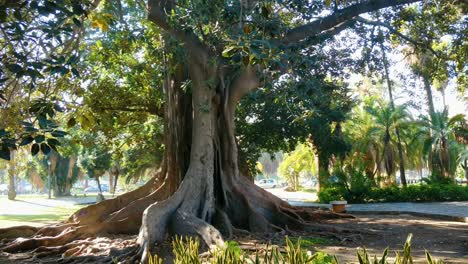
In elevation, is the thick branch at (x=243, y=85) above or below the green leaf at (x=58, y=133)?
above

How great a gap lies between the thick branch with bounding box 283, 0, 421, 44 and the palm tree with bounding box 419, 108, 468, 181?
16578 millimetres

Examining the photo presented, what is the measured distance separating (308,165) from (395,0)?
1149 inches

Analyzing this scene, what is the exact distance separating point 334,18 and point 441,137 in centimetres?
1850

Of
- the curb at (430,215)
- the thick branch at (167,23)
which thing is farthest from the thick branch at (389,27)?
the curb at (430,215)

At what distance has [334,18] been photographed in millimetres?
10875

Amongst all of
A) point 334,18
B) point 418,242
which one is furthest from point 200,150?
point 418,242

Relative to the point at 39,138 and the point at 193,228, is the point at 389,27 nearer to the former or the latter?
the point at 193,228

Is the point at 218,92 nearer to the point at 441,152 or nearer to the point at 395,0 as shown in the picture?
the point at 395,0

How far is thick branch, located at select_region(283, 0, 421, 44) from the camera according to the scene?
10523 mm

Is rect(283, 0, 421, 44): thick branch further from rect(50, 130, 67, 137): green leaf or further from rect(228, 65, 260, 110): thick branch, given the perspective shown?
rect(50, 130, 67, 137): green leaf

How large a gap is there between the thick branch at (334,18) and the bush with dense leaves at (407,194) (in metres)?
13.4

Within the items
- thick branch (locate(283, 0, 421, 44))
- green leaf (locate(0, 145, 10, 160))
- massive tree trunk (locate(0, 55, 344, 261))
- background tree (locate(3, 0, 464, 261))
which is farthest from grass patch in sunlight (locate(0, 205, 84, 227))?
green leaf (locate(0, 145, 10, 160))

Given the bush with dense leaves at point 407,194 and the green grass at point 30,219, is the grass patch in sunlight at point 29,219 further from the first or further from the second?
the bush with dense leaves at point 407,194

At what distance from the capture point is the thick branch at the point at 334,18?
1052 cm
